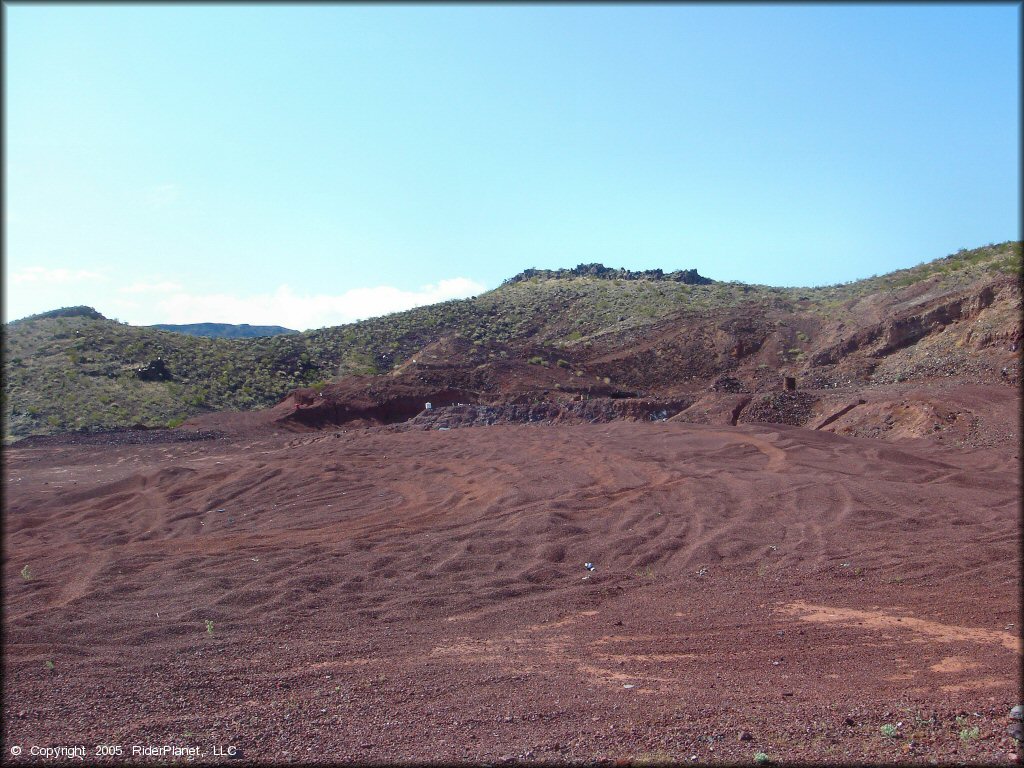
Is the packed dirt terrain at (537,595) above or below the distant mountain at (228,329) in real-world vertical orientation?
below

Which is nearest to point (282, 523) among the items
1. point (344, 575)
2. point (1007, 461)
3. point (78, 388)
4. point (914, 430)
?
point (344, 575)

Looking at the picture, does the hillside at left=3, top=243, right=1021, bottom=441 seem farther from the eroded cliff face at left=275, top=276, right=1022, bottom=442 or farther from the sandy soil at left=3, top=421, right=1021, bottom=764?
the sandy soil at left=3, top=421, right=1021, bottom=764

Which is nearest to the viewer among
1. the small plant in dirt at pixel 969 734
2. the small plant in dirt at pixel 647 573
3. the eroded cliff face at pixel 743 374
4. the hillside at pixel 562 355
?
the small plant in dirt at pixel 969 734

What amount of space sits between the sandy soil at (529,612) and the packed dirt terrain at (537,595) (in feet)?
0.13

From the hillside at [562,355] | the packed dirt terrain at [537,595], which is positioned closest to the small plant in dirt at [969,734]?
the packed dirt terrain at [537,595]

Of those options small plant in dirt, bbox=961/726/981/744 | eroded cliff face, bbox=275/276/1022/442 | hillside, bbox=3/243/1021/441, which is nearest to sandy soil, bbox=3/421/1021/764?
small plant in dirt, bbox=961/726/981/744

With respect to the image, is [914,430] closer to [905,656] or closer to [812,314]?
[905,656]

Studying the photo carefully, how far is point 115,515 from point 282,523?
11.5 feet

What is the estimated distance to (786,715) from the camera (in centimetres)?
510

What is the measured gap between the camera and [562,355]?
38.7m

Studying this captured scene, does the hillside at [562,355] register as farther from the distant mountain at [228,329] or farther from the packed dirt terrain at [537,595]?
the distant mountain at [228,329]

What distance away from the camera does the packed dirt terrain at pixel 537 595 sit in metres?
5.00

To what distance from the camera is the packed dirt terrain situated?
5.00 meters

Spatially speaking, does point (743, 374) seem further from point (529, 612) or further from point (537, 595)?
point (529, 612)
